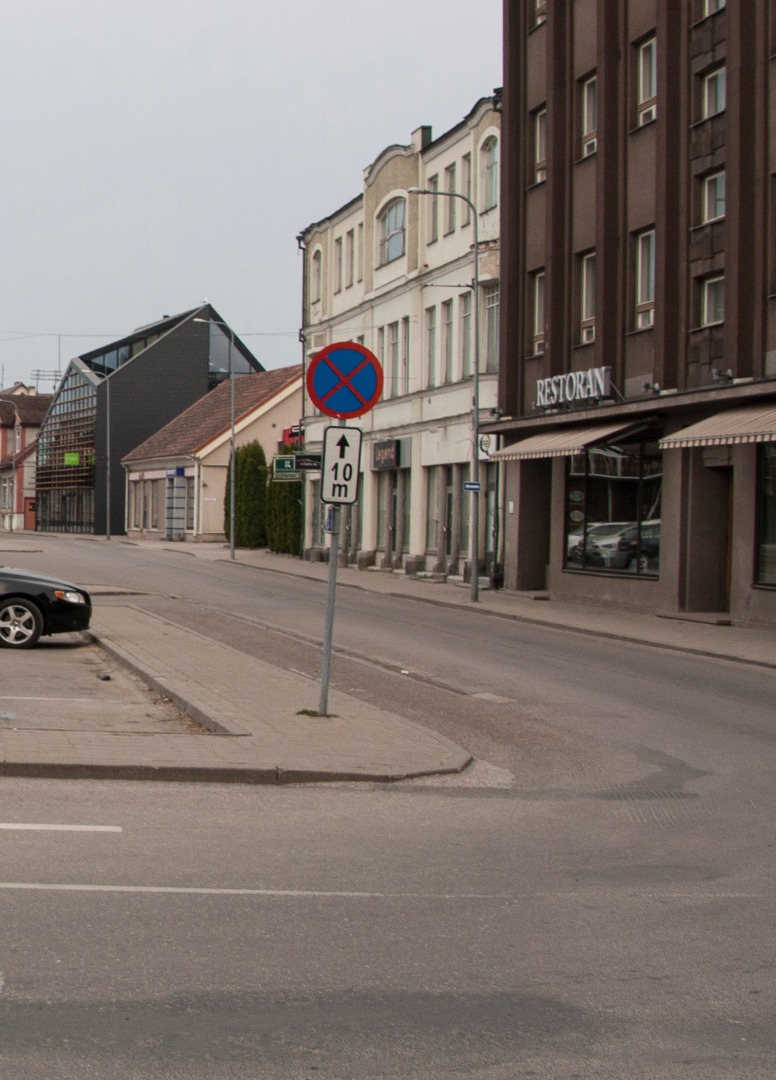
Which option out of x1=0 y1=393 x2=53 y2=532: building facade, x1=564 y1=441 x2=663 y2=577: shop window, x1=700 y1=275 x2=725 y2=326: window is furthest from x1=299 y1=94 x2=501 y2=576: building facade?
x1=0 y1=393 x2=53 y2=532: building facade

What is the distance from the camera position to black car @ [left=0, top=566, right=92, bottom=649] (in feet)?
59.5

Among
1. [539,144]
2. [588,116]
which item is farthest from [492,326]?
[588,116]

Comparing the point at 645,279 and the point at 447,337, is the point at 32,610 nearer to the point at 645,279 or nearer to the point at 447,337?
the point at 645,279

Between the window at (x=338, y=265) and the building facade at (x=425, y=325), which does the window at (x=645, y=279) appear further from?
the window at (x=338, y=265)

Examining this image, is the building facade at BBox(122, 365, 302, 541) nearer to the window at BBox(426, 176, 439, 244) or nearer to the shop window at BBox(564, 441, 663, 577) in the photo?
the window at BBox(426, 176, 439, 244)

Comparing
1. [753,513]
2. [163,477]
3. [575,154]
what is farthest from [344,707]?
[163,477]

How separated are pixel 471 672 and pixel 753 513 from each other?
8.83m

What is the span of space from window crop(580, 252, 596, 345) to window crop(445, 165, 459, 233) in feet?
29.9

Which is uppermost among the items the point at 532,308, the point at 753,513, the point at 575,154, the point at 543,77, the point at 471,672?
the point at 543,77

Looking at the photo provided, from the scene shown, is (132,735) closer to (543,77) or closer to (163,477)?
(543,77)

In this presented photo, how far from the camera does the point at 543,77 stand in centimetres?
3309

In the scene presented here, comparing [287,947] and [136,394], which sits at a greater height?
[136,394]

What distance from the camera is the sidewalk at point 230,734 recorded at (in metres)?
9.59

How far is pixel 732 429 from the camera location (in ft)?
75.7
